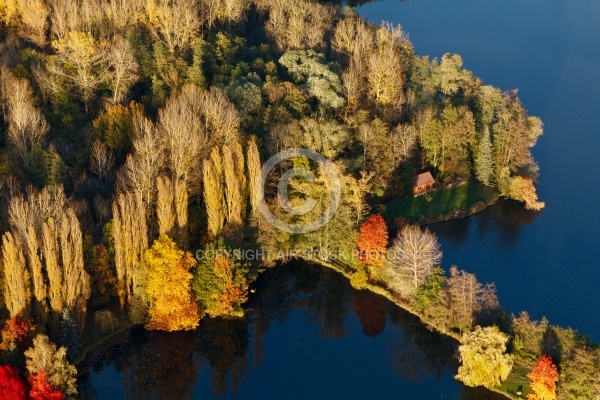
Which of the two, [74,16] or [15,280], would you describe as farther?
[74,16]

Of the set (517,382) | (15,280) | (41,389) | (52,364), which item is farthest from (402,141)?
(41,389)

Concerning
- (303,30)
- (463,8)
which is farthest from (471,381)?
(463,8)

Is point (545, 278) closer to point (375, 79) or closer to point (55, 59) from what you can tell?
point (375, 79)

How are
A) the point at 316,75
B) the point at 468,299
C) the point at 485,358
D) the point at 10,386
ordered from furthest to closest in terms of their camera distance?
the point at 316,75 < the point at 468,299 < the point at 485,358 < the point at 10,386

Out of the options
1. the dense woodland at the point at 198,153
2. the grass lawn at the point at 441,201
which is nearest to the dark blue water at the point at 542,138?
the grass lawn at the point at 441,201

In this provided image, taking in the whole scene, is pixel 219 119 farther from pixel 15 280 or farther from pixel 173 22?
pixel 15 280

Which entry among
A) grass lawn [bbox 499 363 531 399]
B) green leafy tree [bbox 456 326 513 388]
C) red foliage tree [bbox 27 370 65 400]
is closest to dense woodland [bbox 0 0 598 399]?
red foliage tree [bbox 27 370 65 400]

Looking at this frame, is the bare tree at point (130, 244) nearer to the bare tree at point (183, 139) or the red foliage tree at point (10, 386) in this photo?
the bare tree at point (183, 139)
